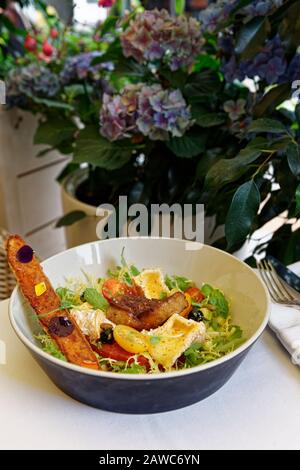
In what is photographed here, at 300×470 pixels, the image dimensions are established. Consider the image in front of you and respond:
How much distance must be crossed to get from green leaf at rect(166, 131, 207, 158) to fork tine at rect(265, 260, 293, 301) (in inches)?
18.0

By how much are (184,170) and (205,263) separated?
624 mm

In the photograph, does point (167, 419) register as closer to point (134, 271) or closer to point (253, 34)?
point (134, 271)

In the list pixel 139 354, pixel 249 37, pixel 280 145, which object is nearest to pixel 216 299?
pixel 139 354

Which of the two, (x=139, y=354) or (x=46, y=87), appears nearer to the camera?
(x=139, y=354)

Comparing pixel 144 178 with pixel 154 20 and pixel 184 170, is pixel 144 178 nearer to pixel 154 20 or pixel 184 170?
pixel 184 170

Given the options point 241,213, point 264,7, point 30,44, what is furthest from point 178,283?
point 30,44

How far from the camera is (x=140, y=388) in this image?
1.92ft

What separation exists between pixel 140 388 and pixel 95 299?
0.21 meters

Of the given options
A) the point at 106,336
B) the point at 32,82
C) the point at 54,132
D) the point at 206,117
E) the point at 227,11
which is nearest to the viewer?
the point at 106,336

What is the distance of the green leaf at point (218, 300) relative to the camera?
788 millimetres

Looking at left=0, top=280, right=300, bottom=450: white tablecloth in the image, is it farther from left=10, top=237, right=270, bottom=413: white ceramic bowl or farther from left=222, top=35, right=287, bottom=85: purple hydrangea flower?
left=222, top=35, right=287, bottom=85: purple hydrangea flower

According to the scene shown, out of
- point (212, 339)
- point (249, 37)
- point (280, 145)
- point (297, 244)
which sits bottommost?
point (297, 244)

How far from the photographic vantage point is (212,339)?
715 mm

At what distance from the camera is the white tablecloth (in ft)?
1.96
